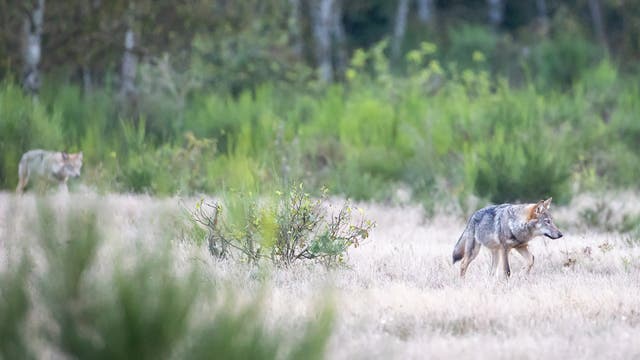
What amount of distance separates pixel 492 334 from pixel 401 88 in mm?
13883

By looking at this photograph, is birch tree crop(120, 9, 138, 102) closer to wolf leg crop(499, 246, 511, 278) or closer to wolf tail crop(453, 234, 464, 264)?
wolf tail crop(453, 234, 464, 264)

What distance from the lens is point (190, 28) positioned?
1962 cm

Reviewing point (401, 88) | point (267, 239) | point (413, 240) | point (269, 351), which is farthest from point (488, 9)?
point (269, 351)

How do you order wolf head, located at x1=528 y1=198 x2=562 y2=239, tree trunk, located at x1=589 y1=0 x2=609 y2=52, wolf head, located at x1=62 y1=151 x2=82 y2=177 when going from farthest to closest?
tree trunk, located at x1=589 y1=0 x2=609 y2=52, wolf head, located at x1=62 y1=151 x2=82 y2=177, wolf head, located at x1=528 y1=198 x2=562 y2=239

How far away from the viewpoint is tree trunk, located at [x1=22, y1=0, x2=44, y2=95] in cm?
1605

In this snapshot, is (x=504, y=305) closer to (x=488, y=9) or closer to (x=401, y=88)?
(x=401, y=88)

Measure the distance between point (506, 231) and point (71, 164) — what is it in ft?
19.5

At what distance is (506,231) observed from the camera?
8.64 meters

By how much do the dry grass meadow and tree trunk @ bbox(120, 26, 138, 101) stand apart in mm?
8170

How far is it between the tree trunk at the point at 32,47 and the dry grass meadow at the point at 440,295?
6042 mm

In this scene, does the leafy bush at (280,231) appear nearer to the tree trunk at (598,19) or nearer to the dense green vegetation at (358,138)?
the dense green vegetation at (358,138)

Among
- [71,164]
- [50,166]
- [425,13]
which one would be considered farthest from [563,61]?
[50,166]

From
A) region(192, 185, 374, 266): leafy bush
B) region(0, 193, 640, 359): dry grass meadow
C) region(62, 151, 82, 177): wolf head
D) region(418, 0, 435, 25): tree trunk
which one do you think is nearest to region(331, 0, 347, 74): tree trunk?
region(418, 0, 435, 25): tree trunk

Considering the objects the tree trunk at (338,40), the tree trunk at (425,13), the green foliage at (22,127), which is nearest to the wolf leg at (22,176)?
the green foliage at (22,127)
